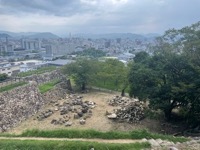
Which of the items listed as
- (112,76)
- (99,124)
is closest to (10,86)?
(99,124)

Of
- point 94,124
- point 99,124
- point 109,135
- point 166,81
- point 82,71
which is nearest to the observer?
point 109,135

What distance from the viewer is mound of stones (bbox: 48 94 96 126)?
88.1 ft

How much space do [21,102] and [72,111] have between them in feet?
19.3

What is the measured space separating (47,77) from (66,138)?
2893cm

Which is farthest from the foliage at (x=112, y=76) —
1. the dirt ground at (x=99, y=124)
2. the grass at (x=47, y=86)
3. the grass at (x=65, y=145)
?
the grass at (x=65, y=145)

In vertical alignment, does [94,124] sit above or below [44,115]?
above

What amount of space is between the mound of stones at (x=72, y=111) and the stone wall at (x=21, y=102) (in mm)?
2448

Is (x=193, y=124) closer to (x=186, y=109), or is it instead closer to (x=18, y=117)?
(x=186, y=109)

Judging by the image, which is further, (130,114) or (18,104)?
(18,104)

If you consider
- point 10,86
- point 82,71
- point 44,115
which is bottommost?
point 44,115

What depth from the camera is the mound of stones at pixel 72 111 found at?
2686 cm

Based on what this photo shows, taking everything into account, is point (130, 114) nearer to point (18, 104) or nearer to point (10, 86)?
point (18, 104)

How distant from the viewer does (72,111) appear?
29.8 meters

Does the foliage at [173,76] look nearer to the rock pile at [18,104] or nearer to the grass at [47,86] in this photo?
the rock pile at [18,104]
